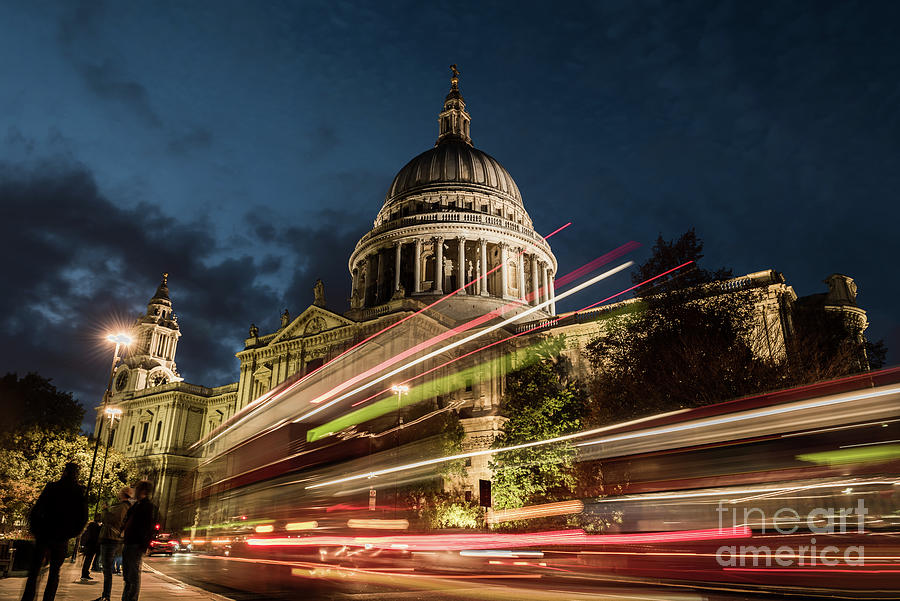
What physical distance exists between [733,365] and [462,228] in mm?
42499

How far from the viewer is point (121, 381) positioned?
269ft

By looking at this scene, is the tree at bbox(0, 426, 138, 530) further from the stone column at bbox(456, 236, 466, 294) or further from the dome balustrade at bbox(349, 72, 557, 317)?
the stone column at bbox(456, 236, 466, 294)

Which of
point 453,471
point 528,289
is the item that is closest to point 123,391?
point 528,289

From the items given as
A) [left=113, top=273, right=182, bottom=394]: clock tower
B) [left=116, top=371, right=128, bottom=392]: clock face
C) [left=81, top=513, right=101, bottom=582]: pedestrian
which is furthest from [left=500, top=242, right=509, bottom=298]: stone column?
[left=81, top=513, right=101, bottom=582]: pedestrian

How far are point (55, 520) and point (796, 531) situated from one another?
11.1 m

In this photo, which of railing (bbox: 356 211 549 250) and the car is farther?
railing (bbox: 356 211 549 250)

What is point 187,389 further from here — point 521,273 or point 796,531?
point 796,531

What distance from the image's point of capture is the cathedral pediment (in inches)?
1966

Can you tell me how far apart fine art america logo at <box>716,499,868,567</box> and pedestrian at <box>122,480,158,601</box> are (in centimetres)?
931

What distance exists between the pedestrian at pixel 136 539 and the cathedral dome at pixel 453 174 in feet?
212

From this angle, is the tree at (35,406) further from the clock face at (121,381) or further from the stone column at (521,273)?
the stone column at (521,273)

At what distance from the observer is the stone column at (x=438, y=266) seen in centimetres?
6204

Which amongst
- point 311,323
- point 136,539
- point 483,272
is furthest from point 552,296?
point 136,539

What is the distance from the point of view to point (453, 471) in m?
37.4
